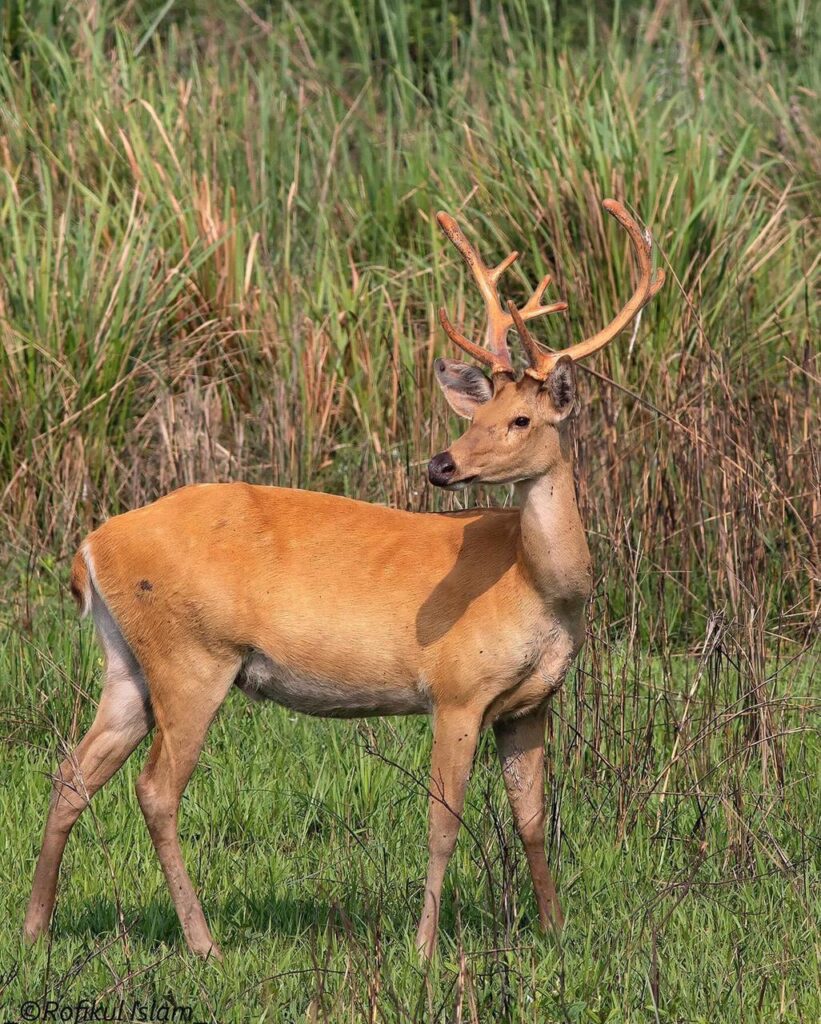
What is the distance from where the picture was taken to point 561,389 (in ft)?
14.3

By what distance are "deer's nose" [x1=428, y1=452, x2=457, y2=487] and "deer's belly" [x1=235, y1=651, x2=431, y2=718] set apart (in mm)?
696

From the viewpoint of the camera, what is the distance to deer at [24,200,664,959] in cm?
441

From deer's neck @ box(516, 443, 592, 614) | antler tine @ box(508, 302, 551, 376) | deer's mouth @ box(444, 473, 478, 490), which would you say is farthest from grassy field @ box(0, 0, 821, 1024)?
antler tine @ box(508, 302, 551, 376)

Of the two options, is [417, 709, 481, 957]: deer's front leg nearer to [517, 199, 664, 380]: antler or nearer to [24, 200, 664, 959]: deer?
[24, 200, 664, 959]: deer

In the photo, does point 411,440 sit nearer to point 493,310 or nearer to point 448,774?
point 493,310

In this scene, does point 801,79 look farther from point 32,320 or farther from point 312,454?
point 32,320

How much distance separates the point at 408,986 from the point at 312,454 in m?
4.41

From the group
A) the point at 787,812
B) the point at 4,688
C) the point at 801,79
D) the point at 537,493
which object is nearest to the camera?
the point at 537,493

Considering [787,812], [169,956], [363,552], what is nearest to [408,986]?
[169,956]

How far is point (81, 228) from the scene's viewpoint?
8.65 meters

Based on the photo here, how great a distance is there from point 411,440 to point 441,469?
3.45m

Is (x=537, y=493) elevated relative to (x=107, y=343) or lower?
elevated

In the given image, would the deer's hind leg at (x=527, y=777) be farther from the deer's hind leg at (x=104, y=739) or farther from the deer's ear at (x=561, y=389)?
the deer's hind leg at (x=104, y=739)

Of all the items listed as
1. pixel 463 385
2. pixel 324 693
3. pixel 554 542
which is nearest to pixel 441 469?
pixel 554 542
